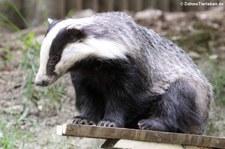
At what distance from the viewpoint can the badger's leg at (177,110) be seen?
521cm

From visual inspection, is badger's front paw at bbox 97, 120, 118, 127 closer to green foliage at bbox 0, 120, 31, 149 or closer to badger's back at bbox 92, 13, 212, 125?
badger's back at bbox 92, 13, 212, 125

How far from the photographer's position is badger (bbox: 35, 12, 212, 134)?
4887 mm

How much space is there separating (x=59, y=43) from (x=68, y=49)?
9 cm

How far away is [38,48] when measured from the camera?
7.73 metres

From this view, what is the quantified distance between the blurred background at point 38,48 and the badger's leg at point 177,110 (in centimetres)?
138

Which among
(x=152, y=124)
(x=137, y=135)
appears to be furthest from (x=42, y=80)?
(x=152, y=124)

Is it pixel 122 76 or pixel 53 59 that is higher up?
pixel 53 59

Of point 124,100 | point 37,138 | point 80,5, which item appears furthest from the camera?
point 80,5

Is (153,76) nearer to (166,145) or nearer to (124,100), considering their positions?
(124,100)

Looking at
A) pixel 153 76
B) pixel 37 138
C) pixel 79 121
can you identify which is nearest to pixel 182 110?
pixel 153 76

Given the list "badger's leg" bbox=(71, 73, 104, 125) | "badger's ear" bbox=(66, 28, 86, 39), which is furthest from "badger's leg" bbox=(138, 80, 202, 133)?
"badger's ear" bbox=(66, 28, 86, 39)

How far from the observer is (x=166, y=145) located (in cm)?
481

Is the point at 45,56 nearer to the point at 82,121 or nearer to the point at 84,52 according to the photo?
the point at 84,52

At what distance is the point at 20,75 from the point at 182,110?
10.7 feet
